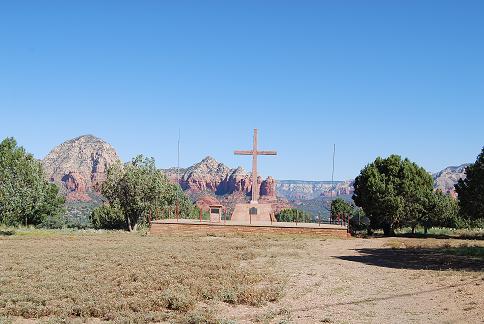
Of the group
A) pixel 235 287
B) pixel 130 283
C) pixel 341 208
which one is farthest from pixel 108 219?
pixel 235 287

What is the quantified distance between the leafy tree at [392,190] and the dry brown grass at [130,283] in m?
28.0

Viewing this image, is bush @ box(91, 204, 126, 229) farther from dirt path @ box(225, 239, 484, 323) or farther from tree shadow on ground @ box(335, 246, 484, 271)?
dirt path @ box(225, 239, 484, 323)

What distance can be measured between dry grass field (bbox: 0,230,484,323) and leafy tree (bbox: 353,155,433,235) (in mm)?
24789

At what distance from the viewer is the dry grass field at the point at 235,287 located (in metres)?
11.8

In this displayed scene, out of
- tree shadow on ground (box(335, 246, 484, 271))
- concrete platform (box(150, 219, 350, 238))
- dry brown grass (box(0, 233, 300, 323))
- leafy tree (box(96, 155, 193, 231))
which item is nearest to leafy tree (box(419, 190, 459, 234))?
concrete platform (box(150, 219, 350, 238))

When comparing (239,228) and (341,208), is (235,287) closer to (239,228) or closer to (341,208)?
(239,228)

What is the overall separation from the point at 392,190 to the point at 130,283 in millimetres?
40539

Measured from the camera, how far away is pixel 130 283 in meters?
15.8

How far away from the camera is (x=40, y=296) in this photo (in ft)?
43.4

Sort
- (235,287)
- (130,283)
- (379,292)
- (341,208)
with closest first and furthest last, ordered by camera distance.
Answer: (379,292), (235,287), (130,283), (341,208)

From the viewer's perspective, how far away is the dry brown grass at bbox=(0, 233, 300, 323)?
1193cm

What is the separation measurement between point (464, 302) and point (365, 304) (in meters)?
2.80

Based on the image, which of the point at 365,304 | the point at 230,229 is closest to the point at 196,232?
the point at 230,229

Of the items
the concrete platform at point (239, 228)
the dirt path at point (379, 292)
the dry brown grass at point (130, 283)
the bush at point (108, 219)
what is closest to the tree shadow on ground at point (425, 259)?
the dirt path at point (379, 292)
